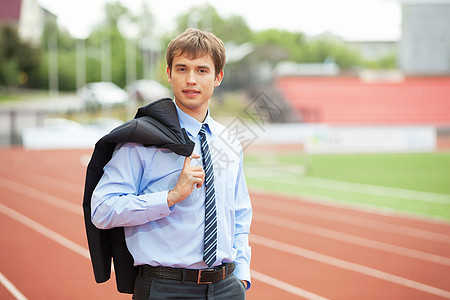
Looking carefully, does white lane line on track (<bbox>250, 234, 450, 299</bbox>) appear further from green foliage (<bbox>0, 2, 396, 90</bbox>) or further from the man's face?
green foliage (<bbox>0, 2, 396, 90</bbox>)

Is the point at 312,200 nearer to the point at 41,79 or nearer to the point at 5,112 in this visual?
the point at 5,112

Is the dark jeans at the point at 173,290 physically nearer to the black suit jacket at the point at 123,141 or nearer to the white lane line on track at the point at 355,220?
the black suit jacket at the point at 123,141

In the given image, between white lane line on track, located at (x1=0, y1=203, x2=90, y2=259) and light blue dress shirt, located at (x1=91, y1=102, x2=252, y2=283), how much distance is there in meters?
5.05

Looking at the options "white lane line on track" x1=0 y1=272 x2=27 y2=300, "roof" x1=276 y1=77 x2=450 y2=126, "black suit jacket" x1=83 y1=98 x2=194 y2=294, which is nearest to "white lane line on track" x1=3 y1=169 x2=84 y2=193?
"white lane line on track" x1=0 y1=272 x2=27 y2=300

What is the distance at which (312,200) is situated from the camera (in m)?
11.6

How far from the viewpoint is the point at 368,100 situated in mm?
33938

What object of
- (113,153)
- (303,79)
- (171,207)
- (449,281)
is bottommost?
(449,281)

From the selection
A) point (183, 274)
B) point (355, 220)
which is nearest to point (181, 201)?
point (183, 274)

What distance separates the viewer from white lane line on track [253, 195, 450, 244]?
8.40 metres

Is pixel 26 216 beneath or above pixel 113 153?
beneath

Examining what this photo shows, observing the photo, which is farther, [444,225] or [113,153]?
[444,225]

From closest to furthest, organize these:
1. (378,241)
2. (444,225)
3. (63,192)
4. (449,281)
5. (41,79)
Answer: (449,281) < (378,241) < (444,225) < (63,192) < (41,79)

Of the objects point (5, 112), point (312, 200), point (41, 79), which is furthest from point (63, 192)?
point (41, 79)

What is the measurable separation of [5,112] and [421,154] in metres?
21.0
